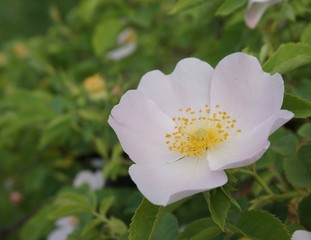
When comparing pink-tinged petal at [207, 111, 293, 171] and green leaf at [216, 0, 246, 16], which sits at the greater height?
green leaf at [216, 0, 246, 16]

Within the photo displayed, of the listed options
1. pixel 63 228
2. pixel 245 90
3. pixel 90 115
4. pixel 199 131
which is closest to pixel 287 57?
pixel 245 90

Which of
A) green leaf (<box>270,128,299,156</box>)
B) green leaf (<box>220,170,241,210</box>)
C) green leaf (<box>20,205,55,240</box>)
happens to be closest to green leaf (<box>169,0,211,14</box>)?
green leaf (<box>270,128,299,156</box>)

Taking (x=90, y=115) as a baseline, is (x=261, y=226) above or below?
above

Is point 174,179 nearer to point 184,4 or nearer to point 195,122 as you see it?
point 195,122

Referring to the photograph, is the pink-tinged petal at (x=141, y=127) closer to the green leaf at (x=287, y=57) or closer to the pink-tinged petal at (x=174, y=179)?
the pink-tinged petal at (x=174, y=179)

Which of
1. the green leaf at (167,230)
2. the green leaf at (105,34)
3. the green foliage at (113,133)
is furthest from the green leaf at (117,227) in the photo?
the green leaf at (105,34)

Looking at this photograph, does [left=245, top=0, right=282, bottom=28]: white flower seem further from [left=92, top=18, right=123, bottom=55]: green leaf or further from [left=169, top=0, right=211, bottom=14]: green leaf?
[left=92, top=18, right=123, bottom=55]: green leaf
